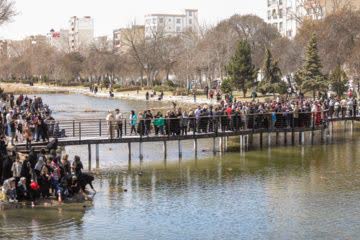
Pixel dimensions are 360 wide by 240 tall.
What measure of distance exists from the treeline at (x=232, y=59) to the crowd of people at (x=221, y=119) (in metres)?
30.5

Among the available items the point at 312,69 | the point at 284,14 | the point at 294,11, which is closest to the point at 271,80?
the point at 312,69

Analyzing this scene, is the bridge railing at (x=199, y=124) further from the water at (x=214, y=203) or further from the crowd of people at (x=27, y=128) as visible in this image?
the water at (x=214, y=203)

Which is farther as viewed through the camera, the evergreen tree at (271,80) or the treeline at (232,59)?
the evergreen tree at (271,80)

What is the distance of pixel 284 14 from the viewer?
140m

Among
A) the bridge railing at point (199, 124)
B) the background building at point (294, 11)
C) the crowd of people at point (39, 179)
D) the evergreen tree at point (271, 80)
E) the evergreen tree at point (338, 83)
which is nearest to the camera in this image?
the crowd of people at point (39, 179)

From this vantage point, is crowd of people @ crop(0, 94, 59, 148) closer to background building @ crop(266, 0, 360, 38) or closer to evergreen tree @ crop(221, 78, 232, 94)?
evergreen tree @ crop(221, 78, 232, 94)

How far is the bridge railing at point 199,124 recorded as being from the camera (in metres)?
36.4

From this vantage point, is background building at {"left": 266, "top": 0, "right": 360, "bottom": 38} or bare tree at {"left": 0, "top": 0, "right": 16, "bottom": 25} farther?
background building at {"left": 266, "top": 0, "right": 360, "bottom": 38}

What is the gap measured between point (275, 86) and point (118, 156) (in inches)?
1736

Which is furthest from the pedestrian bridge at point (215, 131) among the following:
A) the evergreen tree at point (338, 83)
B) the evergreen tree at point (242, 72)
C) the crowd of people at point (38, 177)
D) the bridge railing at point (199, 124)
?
the evergreen tree at point (242, 72)

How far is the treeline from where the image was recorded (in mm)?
77438

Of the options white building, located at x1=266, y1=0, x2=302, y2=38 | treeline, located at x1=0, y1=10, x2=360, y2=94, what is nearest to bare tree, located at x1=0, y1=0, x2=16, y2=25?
treeline, located at x1=0, y1=10, x2=360, y2=94

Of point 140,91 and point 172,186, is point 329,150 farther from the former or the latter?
point 140,91

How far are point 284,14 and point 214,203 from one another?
4661 inches
